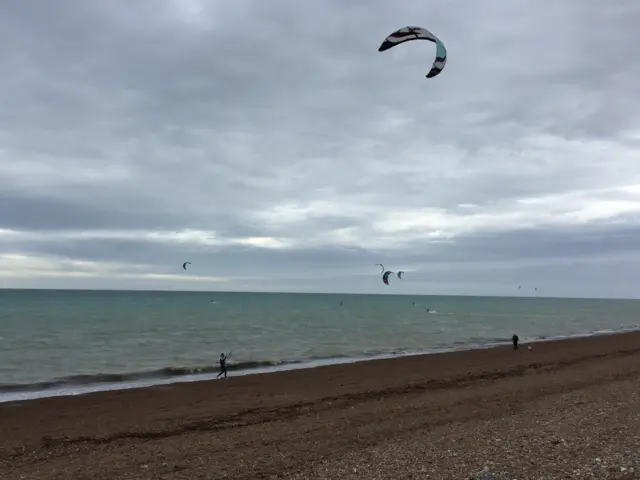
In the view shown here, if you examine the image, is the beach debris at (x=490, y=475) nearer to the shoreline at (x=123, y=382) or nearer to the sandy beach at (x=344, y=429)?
the sandy beach at (x=344, y=429)

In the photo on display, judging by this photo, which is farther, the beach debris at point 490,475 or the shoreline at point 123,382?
the shoreline at point 123,382

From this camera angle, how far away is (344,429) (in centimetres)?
1062

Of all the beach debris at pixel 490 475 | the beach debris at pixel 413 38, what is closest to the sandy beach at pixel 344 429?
the beach debris at pixel 490 475

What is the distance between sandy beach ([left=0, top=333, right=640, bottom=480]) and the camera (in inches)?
308

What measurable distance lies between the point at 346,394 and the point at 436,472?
326 inches

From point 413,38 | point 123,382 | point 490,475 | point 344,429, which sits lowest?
point 123,382

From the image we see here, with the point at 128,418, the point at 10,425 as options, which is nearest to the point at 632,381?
the point at 128,418

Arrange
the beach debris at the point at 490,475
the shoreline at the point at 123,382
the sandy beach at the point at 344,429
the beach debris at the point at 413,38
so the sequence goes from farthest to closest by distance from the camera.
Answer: the shoreline at the point at 123,382 → the beach debris at the point at 413,38 → the sandy beach at the point at 344,429 → the beach debris at the point at 490,475

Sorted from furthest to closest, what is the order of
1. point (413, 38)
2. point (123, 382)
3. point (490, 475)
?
point (123, 382) → point (413, 38) → point (490, 475)

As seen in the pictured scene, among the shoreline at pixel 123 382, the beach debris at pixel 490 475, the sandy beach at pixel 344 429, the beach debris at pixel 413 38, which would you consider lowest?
the shoreline at pixel 123 382

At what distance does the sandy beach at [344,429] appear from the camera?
782 cm

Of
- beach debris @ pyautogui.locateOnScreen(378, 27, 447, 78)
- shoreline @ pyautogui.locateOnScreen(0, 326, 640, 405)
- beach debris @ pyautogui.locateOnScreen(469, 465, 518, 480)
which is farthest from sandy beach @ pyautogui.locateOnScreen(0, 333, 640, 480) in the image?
beach debris @ pyautogui.locateOnScreen(378, 27, 447, 78)

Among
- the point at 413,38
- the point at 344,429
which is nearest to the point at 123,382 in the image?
the point at 344,429

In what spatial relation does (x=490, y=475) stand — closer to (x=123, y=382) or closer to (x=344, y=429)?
(x=344, y=429)
